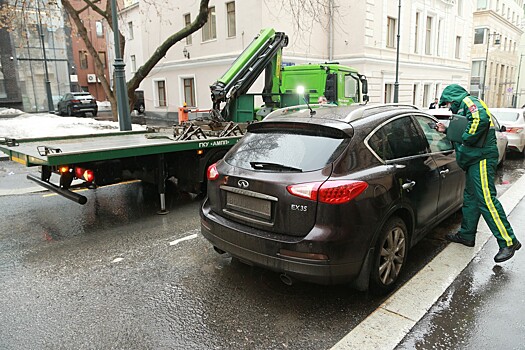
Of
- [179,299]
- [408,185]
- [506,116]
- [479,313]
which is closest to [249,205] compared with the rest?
[179,299]

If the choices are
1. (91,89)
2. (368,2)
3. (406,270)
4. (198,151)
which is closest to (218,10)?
(368,2)

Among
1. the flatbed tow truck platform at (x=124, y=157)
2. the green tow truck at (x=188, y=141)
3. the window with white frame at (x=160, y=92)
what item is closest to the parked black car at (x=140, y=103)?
the window with white frame at (x=160, y=92)

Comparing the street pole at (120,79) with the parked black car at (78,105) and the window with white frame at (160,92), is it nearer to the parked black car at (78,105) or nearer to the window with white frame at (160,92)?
the window with white frame at (160,92)

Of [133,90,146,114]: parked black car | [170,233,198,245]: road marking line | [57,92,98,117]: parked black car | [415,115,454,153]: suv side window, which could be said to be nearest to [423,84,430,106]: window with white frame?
[133,90,146,114]: parked black car

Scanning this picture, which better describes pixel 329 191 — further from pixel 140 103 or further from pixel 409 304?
pixel 140 103

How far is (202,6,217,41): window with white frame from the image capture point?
22.2 meters

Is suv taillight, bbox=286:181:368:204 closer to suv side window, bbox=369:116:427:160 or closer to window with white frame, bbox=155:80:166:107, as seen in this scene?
suv side window, bbox=369:116:427:160

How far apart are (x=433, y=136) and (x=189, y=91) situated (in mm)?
21717

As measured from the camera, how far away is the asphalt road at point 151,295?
3.03m

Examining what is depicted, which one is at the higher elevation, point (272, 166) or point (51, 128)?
point (272, 166)

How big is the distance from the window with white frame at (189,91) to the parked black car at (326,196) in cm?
2126

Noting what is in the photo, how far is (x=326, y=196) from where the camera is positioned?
3072 mm

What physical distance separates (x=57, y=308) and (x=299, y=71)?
315 inches

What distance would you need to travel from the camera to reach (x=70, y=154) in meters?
4.73
